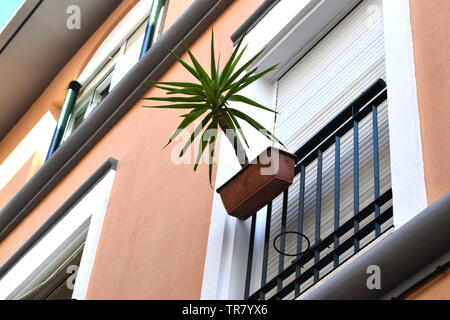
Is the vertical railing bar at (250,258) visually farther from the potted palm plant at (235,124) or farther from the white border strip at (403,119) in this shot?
the white border strip at (403,119)

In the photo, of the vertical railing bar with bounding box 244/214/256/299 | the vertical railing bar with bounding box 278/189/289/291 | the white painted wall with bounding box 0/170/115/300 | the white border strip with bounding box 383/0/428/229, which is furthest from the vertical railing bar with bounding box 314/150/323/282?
the white painted wall with bounding box 0/170/115/300

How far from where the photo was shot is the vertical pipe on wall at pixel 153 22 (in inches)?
335

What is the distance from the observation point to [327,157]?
16.2ft

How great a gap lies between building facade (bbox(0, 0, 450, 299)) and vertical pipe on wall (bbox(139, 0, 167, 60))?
0.05 feet

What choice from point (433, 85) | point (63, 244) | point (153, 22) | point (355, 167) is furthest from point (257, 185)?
point (153, 22)

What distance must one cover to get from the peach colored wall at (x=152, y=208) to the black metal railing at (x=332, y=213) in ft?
1.89

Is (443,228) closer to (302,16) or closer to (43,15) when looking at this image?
(302,16)

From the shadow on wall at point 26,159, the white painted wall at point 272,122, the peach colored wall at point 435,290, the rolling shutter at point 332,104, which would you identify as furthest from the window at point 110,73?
the peach colored wall at point 435,290

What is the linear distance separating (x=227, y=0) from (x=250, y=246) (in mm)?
2994

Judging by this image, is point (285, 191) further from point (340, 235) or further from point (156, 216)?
point (156, 216)

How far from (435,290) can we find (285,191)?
5.94ft

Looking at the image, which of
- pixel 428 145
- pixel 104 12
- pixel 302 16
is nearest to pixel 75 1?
pixel 104 12

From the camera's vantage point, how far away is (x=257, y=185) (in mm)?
4641

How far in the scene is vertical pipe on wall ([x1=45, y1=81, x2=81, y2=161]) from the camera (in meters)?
9.50
